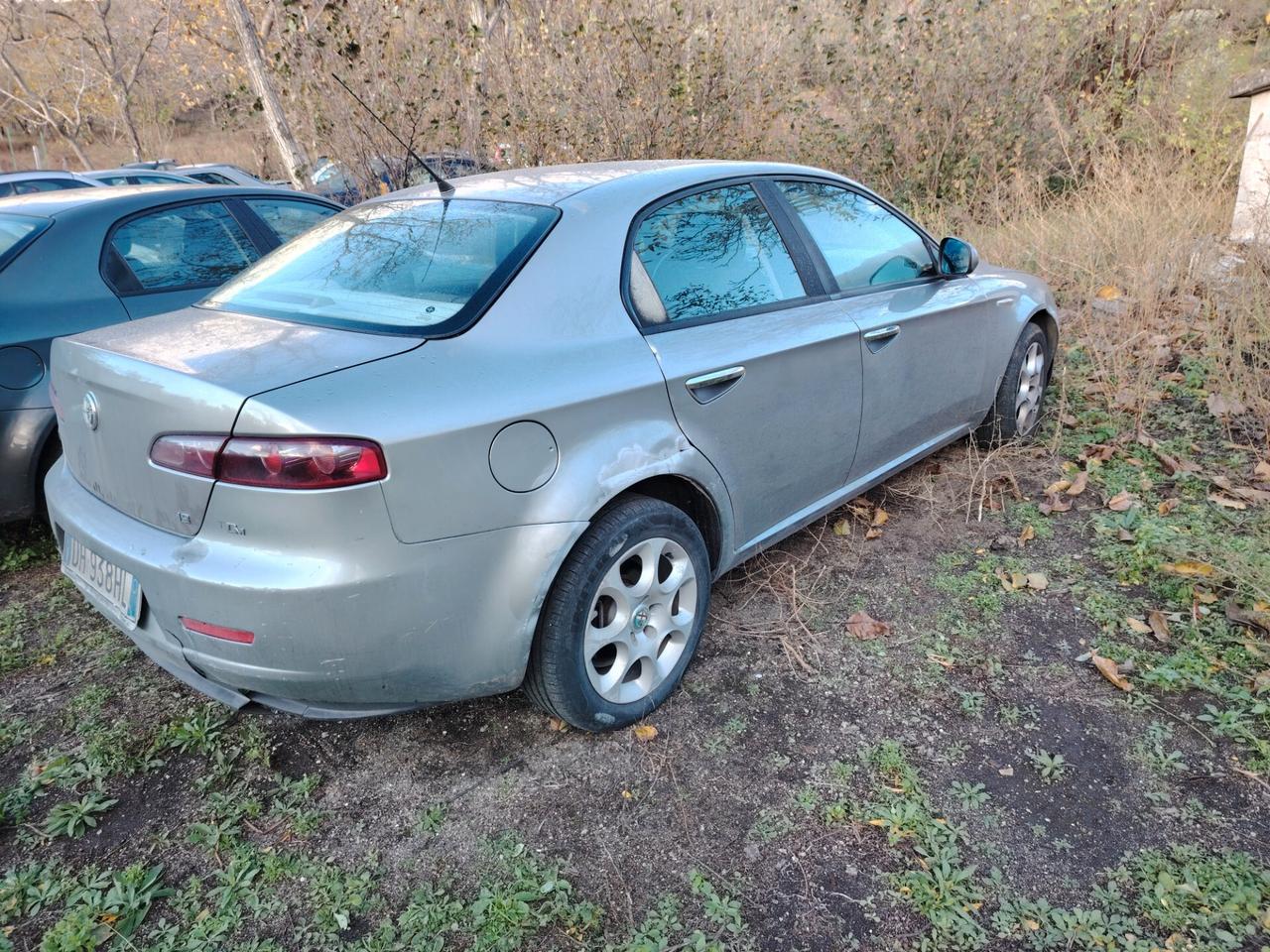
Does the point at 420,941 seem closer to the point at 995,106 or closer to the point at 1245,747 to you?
the point at 1245,747

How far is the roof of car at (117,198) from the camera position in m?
3.78

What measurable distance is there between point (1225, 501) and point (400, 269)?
11.4 feet

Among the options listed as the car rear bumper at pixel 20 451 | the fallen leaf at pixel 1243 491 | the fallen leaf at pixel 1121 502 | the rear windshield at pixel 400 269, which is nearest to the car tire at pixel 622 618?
the rear windshield at pixel 400 269

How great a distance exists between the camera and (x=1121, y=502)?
3654mm

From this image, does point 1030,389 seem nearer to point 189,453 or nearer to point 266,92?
point 189,453

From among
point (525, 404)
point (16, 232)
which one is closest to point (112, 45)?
point (16, 232)

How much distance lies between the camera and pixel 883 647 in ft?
9.33

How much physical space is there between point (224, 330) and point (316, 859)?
1410 mm

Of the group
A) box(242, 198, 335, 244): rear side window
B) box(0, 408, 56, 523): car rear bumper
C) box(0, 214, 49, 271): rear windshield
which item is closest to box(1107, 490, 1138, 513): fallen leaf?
box(242, 198, 335, 244): rear side window

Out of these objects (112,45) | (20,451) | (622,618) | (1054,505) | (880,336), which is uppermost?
(112,45)

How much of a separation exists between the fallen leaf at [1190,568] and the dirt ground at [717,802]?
0.44 feet

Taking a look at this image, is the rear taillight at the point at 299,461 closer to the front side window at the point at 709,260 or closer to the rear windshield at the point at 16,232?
the front side window at the point at 709,260

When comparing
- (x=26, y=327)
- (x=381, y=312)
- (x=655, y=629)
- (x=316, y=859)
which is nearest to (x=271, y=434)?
(x=381, y=312)

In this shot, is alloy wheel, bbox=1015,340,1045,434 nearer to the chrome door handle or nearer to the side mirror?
the side mirror
